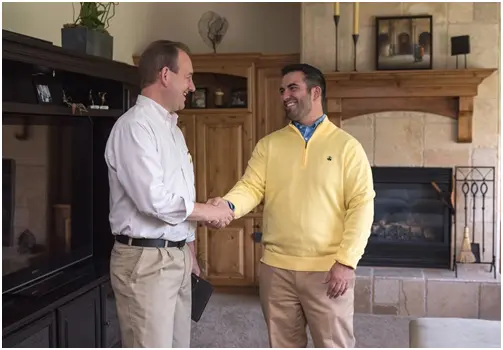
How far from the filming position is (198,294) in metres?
2.39

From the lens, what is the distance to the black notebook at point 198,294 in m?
2.38

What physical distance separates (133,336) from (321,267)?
682 millimetres

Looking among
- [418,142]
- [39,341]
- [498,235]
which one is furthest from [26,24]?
[498,235]

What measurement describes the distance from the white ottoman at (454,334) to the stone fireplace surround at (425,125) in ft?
5.72

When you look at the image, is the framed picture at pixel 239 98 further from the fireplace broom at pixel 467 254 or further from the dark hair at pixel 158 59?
the dark hair at pixel 158 59

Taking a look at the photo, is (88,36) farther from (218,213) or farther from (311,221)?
(311,221)

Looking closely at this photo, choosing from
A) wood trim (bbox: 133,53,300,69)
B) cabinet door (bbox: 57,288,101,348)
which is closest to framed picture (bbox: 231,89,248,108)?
wood trim (bbox: 133,53,300,69)

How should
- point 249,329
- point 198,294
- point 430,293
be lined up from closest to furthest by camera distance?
point 198,294 → point 249,329 → point 430,293

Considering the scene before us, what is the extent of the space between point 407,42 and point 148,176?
279 centimetres

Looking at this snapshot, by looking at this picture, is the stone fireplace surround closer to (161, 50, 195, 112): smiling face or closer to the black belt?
(161, 50, 195, 112): smiling face

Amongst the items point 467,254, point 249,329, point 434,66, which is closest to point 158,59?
point 249,329

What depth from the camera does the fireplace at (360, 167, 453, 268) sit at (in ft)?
14.3

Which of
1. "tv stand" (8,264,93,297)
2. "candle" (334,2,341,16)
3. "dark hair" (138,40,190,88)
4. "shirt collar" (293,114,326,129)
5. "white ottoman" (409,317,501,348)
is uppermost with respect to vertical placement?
"candle" (334,2,341,16)

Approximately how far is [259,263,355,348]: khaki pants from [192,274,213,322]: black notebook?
228 mm
